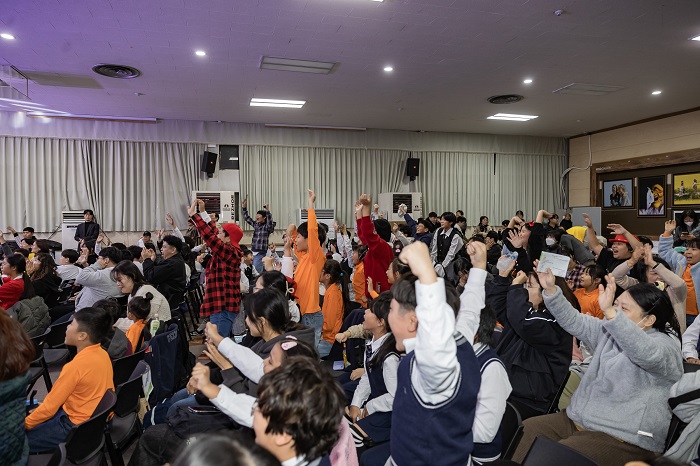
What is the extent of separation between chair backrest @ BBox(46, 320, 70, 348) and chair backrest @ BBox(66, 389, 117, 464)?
86.3 inches

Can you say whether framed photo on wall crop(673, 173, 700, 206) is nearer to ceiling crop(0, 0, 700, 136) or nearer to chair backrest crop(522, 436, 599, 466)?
ceiling crop(0, 0, 700, 136)

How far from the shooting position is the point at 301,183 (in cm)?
1141

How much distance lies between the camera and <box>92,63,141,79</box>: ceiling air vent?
6.68 m

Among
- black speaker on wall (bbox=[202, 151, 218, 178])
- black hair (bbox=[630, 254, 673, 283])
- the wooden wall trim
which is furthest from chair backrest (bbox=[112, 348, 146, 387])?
the wooden wall trim

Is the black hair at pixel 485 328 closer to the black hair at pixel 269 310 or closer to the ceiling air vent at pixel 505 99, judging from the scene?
the black hair at pixel 269 310

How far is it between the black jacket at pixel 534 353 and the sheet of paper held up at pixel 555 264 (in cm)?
24

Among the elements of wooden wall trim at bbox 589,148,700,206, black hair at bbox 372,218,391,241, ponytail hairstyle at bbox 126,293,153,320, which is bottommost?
ponytail hairstyle at bbox 126,293,153,320

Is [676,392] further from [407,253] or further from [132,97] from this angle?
[132,97]

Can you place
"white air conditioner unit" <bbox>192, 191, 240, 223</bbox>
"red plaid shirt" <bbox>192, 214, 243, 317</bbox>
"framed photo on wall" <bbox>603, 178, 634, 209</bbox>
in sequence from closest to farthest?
1. "red plaid shirt" <bbox>192, 214, 243, 317</bbox>
2. "white air conditioner unit" <bbox>192, 191, 240, 223</bbox>
3. "framed photo on wall" <bbox>603, 178, 634, 209</bbox>

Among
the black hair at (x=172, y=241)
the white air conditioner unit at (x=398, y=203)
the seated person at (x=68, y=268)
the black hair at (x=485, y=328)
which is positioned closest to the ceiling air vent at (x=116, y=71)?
the seated person at (x=68, y=268)

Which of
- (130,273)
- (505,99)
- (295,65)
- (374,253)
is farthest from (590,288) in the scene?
(505,99)

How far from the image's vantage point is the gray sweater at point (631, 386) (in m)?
1.94

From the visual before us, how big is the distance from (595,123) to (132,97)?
10.3 metres

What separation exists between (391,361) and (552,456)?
2.80 feet
